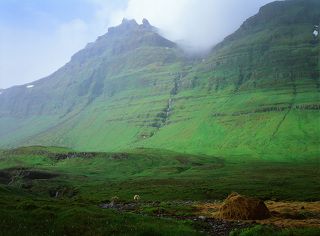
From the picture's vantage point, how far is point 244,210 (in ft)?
188

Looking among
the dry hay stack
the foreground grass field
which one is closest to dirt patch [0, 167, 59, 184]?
the foreground grass field

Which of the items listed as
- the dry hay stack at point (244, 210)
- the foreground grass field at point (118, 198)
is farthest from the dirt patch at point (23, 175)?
the dry hay stack at point (244, 210)

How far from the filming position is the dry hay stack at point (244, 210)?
5653cm

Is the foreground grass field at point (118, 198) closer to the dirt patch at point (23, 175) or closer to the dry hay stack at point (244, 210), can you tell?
the dirt patch at point (23, 175)

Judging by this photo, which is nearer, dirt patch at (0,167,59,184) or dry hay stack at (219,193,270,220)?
dry hay stack at (219,193,270,220)

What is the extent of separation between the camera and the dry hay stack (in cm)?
5653

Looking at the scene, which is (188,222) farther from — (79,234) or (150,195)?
(150,195)

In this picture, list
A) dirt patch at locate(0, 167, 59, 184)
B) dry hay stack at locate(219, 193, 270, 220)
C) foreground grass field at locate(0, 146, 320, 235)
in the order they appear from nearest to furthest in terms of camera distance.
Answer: foreground grass field at locate(0, 146, 320, 235)
dry hay stack at locate(219, 193, 270, 220)
dirt patch at locate(0, 167, 59, 184)

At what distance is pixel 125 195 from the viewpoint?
12406 cm

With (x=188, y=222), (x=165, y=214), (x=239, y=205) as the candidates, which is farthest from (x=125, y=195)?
(x=188, y=222)

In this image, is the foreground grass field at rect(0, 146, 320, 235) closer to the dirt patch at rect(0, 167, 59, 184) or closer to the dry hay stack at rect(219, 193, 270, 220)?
the dirt patch at rect(0, 167, 59, 184)

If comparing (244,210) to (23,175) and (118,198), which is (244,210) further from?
(23,175)

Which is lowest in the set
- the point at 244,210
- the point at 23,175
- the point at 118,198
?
the point at 23,175

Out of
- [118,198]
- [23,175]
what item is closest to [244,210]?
[118,198]
